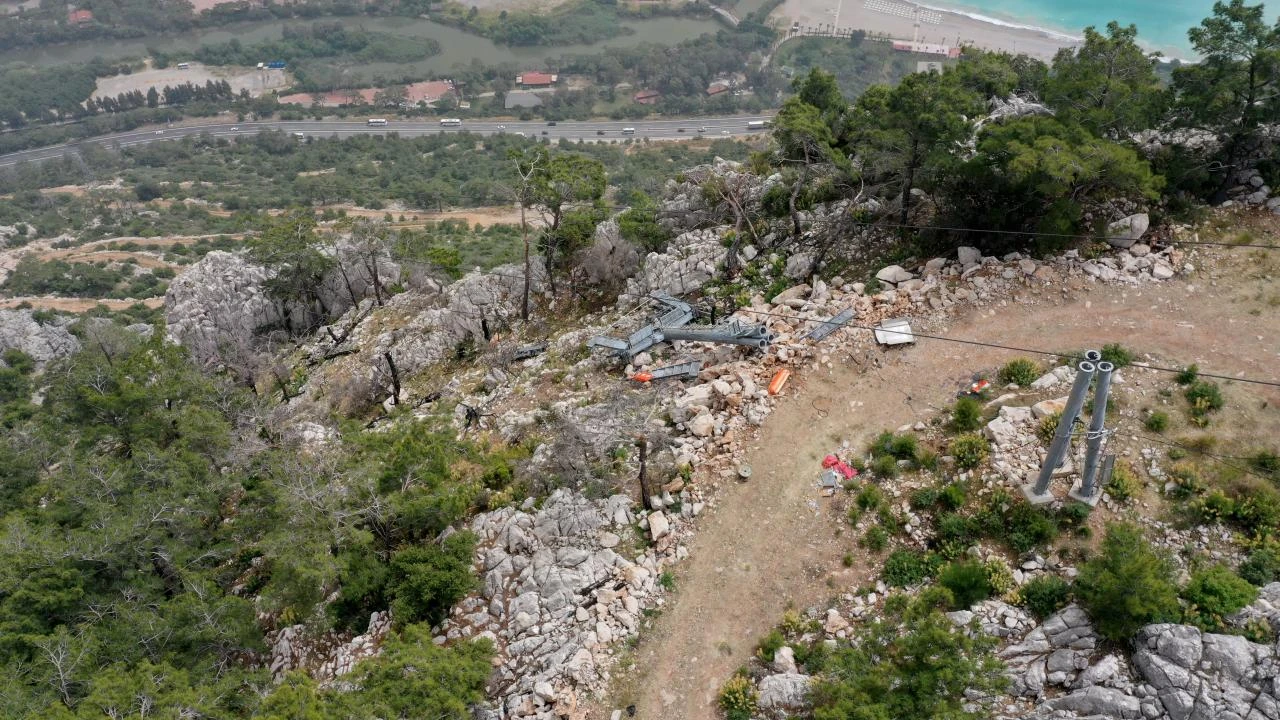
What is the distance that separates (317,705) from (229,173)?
116 meters

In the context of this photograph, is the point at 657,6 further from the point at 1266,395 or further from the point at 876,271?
the point at 1266,395

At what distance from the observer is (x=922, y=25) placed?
11619 centimetres

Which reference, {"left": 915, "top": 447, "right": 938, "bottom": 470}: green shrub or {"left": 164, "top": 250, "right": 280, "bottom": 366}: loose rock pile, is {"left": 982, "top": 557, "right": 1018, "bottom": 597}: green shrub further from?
{"left": 164, "top": 250, "right": 280, "bottom": 366}: loose rock pile

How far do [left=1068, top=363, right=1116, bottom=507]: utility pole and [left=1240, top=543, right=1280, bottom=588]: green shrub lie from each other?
3.01 meters

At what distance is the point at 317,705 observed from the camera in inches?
575

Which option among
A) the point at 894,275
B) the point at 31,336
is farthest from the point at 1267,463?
the point at 31,336

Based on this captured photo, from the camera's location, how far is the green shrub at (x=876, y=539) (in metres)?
18.4

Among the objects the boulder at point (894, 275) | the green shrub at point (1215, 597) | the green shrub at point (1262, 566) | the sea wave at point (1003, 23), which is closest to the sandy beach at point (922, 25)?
the sea wave at point (1003, 23)

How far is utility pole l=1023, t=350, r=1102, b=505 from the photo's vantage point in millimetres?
15328

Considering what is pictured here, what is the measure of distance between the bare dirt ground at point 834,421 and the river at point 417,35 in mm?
131989

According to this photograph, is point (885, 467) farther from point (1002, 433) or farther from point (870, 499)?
point (1002, 433)

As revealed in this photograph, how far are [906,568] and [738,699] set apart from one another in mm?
5254

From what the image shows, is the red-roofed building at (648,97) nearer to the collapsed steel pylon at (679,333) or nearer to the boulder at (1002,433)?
the collapsed steel pylon at (679,333)

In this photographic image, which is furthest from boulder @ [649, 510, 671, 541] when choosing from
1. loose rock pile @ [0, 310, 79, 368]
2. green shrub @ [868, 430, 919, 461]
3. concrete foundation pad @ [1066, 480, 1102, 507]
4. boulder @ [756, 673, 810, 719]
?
loose rock pile @ [0, 310, 79, 368]
